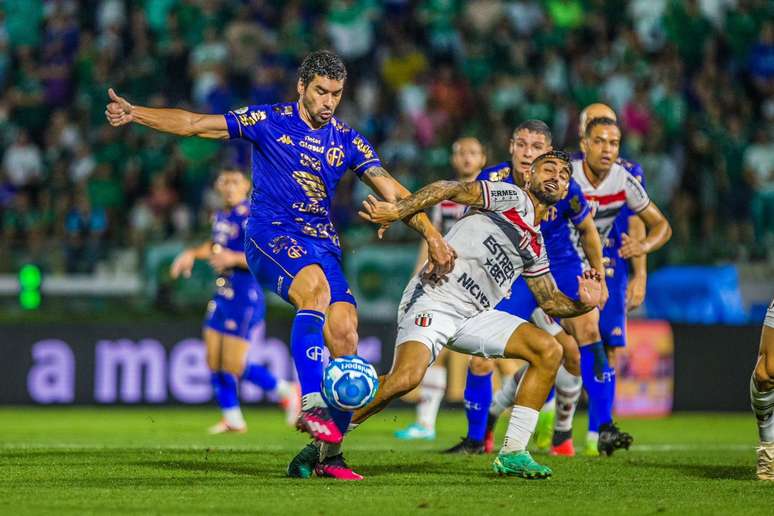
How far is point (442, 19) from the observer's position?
78.5ft

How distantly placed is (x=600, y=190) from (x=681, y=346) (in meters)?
7.57

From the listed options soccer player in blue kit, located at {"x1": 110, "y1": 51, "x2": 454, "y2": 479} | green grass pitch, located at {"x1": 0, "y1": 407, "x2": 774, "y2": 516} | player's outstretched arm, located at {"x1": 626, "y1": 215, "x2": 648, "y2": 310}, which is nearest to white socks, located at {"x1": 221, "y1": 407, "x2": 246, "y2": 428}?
green grass pitch, located at {"x1": 0, "y1": 407, "x2": 774, "y2": 516}

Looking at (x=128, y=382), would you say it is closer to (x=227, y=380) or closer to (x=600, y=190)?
(x=227, y=380)

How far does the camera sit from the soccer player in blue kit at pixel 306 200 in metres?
9.20

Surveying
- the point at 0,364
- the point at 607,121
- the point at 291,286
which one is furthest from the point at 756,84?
the point at 291,286

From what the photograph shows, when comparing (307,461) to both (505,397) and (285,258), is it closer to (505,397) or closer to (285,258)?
(285,258)

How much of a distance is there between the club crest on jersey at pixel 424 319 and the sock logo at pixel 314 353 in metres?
0.79

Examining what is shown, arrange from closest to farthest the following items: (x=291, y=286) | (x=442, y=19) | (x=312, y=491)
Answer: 1. (x=312, y=491)
2. (x=291, y=286)
3. (x=442, y=19)

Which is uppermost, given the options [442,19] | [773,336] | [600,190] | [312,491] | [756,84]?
[442,19]

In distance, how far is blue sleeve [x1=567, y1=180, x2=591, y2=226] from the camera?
11.4m

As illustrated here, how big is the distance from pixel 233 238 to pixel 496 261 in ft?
19.0

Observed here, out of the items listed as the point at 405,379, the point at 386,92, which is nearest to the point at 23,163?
the point at 386,92

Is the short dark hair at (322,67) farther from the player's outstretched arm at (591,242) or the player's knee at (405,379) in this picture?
the player's outstretched arm at (591,242)

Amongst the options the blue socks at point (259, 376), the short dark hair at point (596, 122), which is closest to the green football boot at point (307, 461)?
the short dark hair at point (596, 122)
